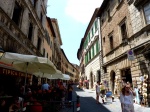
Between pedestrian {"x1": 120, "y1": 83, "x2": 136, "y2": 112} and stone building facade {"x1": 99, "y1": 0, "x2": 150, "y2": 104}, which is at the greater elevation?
stone building facade {"x1": 99, "y1": 0, "x2": 150, "y2": 104}

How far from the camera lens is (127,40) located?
Answer: 1066 centimetres

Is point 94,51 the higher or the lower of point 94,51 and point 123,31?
the lower

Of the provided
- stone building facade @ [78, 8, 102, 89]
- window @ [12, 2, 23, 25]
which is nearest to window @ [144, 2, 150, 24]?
stone building facade @ [78, 8, 102, 89]

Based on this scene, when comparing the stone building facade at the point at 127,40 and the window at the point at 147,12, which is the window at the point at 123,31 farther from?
the window at the point at 147,12

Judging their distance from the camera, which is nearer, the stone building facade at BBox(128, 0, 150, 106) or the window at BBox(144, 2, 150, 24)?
the stone building facade at BBox(128, 0, 150, 106)

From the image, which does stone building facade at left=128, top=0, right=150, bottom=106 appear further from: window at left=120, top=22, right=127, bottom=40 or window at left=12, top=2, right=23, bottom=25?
window at left=12, top=2, right=23, bottom=25

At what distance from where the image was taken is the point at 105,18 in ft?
53.0

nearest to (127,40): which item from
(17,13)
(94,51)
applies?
(17,13)

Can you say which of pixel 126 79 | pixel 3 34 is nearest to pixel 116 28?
pixel 126 79

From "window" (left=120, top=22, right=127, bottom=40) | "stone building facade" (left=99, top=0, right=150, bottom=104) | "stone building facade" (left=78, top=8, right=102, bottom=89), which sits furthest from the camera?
"stone building facade" (left=78, top=8, right=102, bottom=89)

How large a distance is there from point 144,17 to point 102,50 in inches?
317

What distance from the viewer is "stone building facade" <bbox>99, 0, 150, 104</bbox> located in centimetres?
852

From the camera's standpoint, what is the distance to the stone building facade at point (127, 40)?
8.52 m

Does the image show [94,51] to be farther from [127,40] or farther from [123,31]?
[127,40]
